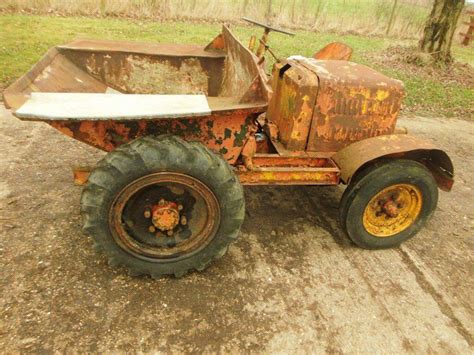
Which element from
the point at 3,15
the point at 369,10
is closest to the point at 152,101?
the point at 3,15

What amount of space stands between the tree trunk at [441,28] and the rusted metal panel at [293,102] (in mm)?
7568

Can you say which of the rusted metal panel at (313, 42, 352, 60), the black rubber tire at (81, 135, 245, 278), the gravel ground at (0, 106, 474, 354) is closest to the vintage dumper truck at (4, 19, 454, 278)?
the black rubber tire at (81, 135, 245, 278)

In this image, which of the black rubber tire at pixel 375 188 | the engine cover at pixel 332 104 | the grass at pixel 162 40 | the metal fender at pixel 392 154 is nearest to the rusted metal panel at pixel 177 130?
the engine cover at pixel 332 104

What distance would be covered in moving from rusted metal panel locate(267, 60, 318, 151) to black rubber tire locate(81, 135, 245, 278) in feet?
2.51

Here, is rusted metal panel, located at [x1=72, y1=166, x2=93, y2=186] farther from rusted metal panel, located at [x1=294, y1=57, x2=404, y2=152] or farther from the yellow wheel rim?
the yellow wheel rim

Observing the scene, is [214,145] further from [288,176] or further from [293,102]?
[293,102]

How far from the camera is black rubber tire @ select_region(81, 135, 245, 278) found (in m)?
2.21

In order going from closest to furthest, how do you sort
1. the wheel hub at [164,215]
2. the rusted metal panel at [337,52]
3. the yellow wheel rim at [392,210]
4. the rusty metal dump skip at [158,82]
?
1. the rusty metal dump skip at [158,82]
2. the wheel hub at [164,215]
3. the yellow wheel rim at [392,210]
4. the rusted metal panel at [337,52]

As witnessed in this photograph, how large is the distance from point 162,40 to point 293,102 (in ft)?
22.1

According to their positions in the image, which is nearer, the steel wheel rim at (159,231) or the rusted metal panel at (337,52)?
the steel wheel rim at (159,231)

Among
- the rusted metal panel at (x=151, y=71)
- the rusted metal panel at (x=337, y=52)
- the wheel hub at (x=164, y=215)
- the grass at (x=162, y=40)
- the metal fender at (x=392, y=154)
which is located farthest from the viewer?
the grass at (x=162, y=40)

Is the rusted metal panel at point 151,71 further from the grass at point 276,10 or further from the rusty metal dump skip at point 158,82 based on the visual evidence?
the grass at point 276,10

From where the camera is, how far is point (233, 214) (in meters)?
2.45

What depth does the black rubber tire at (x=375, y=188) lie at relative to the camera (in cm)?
280
